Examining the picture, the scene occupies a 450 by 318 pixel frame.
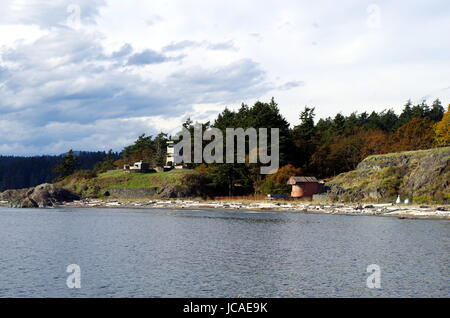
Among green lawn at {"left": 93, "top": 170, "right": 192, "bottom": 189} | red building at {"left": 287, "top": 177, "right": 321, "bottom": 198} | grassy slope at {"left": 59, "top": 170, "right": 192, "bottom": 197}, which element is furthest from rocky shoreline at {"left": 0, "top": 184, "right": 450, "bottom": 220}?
Result: green lawn at {"left": 93, "top": 170, "right": 192, "bottom": 189}

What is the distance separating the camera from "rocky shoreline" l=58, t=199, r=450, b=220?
7169 centimetres

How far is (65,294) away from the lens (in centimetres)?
2678

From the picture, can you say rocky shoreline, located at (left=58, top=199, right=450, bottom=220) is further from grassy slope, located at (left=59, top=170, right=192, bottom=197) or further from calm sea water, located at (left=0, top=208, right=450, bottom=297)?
calm sea water, located at (left=0, top=208, right=450, bottom=297)

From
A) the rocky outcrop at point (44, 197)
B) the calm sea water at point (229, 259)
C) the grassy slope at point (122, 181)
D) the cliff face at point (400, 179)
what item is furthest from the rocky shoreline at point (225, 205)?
the calm sea water at point (229, 259)

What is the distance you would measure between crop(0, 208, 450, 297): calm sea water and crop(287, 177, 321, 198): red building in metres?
33.4

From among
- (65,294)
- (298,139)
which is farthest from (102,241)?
(298,139)

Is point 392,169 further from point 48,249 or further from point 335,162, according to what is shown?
point 48,249

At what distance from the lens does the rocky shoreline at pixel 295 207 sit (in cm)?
7169

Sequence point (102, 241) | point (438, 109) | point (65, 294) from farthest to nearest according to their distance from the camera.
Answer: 1. point (438, 109)
2. point (102, 241)
3. point (65, 294)

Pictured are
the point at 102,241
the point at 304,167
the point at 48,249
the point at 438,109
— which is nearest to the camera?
the point at 48,249
